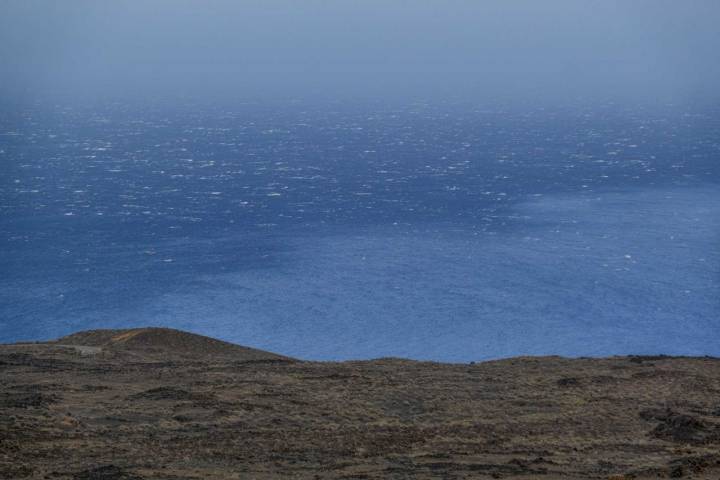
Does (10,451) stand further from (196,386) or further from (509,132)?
(509,132)

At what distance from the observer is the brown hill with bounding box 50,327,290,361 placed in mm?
41219

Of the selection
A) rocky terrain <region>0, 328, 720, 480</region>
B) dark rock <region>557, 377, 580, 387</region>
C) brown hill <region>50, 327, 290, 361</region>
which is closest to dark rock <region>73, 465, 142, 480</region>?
rocky terrain <region>0, 328, 720, 480</region>

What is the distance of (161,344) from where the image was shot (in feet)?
142

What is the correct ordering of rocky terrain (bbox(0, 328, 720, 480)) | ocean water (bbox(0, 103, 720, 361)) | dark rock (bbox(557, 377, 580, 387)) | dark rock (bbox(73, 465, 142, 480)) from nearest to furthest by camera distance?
dark rock (bbox(73, 465, 142, 480))
rocky terrain (bbox(0, 328, 720, 480))
dark rock (bbox(557, 377, 580, 387))
ocean water (bbox(0, 103, 720, 361))

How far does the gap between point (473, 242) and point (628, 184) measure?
37970 millimetres

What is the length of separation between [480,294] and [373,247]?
17734 mm

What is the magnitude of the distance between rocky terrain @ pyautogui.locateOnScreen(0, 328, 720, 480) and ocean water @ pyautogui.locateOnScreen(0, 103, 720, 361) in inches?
1417

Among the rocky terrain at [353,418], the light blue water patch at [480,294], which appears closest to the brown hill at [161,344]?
the rocky terrain at [353,418]

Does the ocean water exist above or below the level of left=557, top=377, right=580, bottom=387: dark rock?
below

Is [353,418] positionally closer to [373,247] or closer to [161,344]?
[161,344]

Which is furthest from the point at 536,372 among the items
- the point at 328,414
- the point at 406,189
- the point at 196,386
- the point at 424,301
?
the point at 406,189

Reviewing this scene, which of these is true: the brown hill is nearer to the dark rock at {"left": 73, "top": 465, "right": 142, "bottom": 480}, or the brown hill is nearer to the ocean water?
the dark rock at {"left": 73, "top": 465, "right": 142, "bottom": 480}

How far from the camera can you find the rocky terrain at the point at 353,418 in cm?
2191

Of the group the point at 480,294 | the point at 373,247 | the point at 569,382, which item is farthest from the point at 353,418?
the point at 373,247
